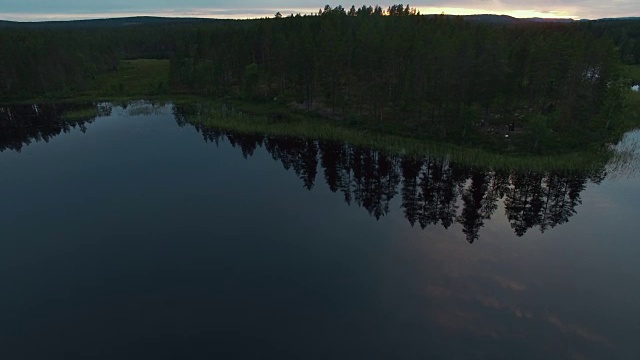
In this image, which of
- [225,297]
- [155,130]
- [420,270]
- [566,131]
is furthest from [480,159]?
[155,130]

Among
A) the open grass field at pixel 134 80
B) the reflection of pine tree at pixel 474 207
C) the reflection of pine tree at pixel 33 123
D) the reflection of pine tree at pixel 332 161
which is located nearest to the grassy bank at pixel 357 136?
the reflection of pine tree at pixel 332 161

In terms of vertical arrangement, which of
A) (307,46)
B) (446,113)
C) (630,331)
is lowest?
(630,331)

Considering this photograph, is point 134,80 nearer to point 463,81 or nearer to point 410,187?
point 463,81

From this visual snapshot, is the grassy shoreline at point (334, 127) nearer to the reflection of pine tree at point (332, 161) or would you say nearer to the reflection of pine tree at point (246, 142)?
the reflection of pine tree at point (246, 142)

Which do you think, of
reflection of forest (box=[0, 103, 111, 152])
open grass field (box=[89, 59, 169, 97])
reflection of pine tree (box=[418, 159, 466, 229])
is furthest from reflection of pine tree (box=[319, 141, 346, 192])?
open grass field (box=[89, 59, 169, 97])

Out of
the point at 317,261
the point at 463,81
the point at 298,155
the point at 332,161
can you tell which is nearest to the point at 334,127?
the point at 298,155

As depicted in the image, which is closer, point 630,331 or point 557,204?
point 630,331

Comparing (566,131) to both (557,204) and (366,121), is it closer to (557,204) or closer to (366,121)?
(557,204)
